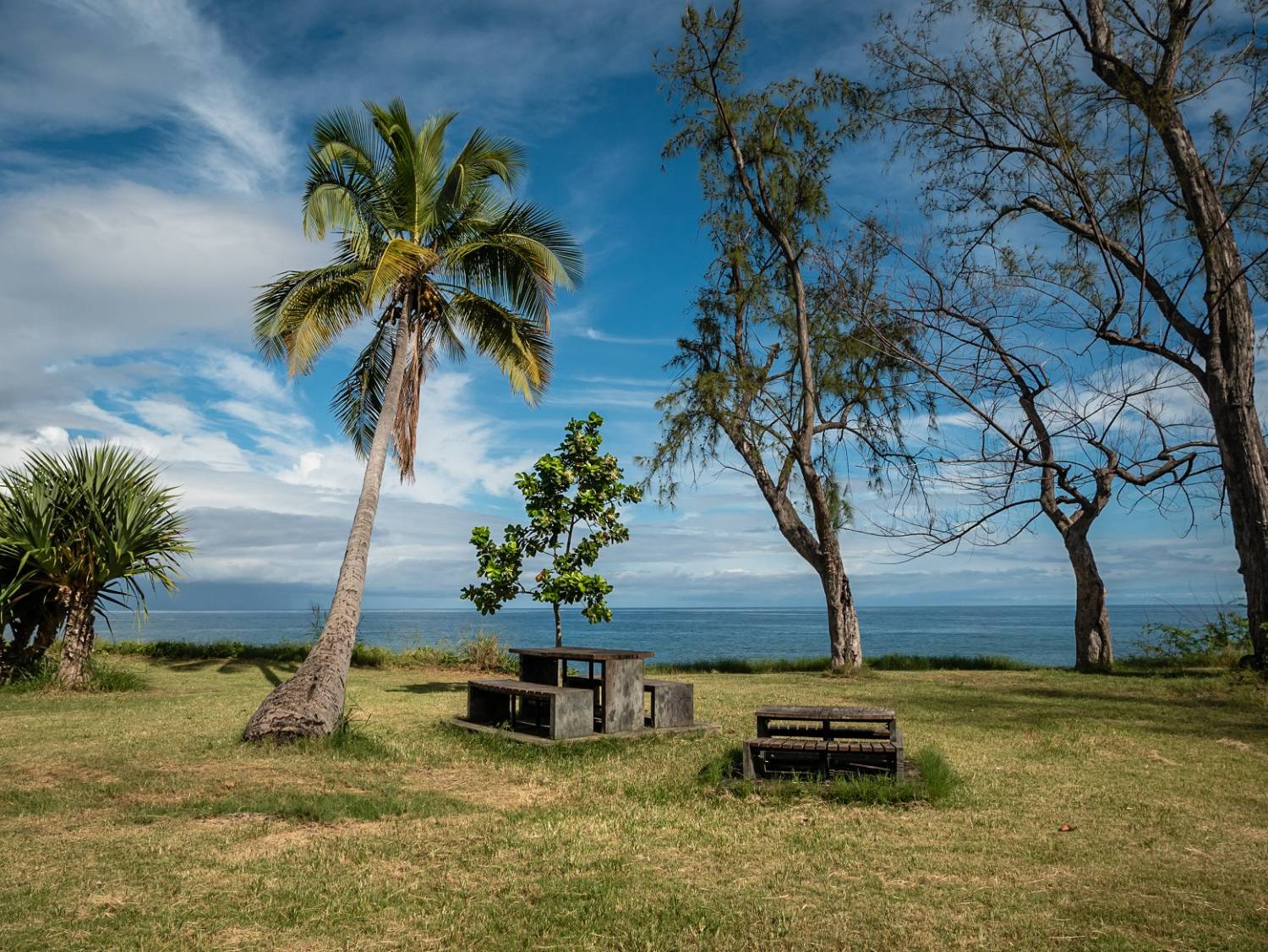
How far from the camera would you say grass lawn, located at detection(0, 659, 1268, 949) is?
3857 millimetres

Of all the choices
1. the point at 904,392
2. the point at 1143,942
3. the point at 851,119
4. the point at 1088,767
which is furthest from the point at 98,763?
the point at 851,119

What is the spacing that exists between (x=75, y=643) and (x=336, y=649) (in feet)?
17.9

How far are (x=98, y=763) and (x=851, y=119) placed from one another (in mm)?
17856

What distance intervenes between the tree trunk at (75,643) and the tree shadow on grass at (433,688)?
14.0 feet

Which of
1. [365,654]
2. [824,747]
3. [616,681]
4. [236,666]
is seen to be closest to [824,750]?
[824,747]

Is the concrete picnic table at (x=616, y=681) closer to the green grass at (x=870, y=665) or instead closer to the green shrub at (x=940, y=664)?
the green grass at (x=870, y=665)

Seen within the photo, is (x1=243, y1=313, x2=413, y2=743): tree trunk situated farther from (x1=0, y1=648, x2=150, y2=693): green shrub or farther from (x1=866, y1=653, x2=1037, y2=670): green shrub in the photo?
(x1=866, y1=653, x2=1037, y2=670): green shrub

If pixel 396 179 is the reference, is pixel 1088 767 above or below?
below

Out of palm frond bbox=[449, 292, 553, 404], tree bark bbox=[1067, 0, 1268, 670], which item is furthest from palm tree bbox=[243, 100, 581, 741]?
tree bark bbox=[1067, 0, 1268, 670]

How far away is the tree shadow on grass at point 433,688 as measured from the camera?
1340cm

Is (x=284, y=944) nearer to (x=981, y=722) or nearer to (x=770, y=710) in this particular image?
(x=770, y=710)

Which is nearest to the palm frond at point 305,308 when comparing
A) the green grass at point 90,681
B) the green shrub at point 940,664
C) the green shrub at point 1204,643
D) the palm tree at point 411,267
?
the palm tree at point 411,267

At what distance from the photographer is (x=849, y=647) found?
17531 mm

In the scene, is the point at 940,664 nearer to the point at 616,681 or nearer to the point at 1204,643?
the point at 1204,643
